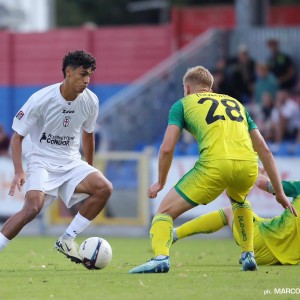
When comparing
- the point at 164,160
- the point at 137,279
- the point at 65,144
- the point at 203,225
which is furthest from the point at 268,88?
the point at 137,279

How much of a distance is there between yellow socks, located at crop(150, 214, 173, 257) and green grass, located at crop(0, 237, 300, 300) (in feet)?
0.87

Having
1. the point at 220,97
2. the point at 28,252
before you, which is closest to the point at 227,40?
the point at 28,252

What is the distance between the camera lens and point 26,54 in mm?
25891

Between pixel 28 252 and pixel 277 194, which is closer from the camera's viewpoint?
pixel 277 194

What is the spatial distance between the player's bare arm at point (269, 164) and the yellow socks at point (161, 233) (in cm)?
106

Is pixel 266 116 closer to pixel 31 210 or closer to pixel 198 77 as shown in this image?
pixel 198 77

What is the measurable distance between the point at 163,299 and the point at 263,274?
83.9 inches

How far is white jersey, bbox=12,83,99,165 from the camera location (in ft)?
36.3

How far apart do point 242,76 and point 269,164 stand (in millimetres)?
11818

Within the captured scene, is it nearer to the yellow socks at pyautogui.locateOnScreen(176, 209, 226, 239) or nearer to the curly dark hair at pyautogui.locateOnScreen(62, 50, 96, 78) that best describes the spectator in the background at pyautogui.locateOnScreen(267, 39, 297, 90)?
the yellow socks at pyautogui.locateOnScreen(176, 209, 226, 239)

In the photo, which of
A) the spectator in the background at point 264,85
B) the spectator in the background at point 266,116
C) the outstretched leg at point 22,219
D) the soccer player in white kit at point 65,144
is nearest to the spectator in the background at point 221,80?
the spectator in the background at point 264,85

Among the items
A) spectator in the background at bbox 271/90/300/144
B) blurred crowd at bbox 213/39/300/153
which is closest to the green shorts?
blurred crowd at bbox 213/39/300/153

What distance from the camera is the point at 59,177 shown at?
11273 millimetres

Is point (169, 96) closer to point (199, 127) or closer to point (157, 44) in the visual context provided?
point (157, 44)
